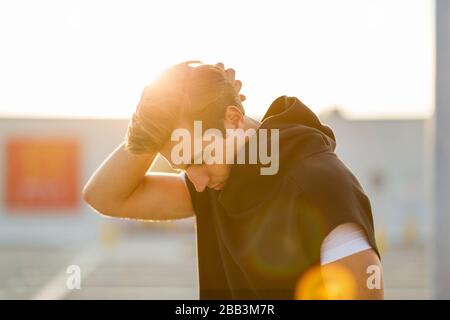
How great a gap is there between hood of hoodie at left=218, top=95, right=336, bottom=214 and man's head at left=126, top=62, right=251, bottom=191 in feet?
0.23

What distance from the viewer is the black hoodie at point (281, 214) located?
64.7 inches

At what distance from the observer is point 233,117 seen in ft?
6.27

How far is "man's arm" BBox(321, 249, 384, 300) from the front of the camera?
5.17 feet

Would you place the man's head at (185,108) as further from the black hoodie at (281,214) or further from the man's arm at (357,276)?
the man's arm at (357,276)

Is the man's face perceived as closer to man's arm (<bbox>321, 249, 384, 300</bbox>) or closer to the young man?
the young man

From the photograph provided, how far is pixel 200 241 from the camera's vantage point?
211cm

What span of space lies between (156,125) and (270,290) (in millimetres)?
506

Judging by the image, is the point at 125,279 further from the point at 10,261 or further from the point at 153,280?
the point at 10,261

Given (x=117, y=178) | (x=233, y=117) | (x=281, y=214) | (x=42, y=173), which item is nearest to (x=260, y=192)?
(x=281, y=214)

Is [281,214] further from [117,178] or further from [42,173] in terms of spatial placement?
[42,173]

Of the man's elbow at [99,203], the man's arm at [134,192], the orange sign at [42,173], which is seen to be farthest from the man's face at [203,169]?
the orange sign at [42,173]

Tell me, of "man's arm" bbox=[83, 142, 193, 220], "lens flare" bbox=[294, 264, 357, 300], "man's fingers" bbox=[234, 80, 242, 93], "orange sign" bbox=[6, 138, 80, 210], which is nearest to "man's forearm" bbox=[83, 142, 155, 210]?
"man's arm" bbox=[83, 142, 193, 220]

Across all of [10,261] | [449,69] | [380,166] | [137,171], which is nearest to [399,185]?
[380,166]

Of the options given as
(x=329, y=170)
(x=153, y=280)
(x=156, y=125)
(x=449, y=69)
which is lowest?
(x=153, y=280)
